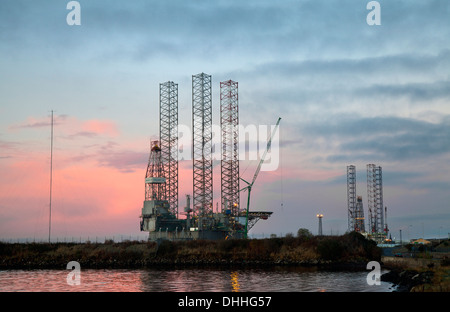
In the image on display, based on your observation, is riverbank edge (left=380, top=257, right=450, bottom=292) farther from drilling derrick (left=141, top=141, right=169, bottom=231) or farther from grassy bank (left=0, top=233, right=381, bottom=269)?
drilling derrick (left=141, top=141, right=169, bottom=231)

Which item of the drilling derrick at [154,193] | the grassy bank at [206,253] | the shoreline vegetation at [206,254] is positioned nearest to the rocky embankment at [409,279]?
the shoreline vegetation at [206,254]

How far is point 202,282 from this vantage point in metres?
47.5

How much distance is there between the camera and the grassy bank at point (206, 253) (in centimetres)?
6956

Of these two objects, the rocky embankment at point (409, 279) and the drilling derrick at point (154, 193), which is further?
the drilling derrick at point (154, 193)

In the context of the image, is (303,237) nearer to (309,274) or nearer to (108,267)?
(309,274)

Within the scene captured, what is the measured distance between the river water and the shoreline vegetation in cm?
1080

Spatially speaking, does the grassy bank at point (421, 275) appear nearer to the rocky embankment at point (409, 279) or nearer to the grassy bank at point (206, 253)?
the rocky embankment at point (409, 279)

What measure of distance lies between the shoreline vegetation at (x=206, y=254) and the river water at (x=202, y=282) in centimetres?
1080

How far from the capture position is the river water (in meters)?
41.6

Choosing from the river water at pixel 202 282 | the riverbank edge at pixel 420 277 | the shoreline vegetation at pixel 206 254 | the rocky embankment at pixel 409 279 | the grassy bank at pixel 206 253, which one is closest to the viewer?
the riverbank edge at pixel 420 277

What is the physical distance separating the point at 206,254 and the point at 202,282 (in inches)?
1089
